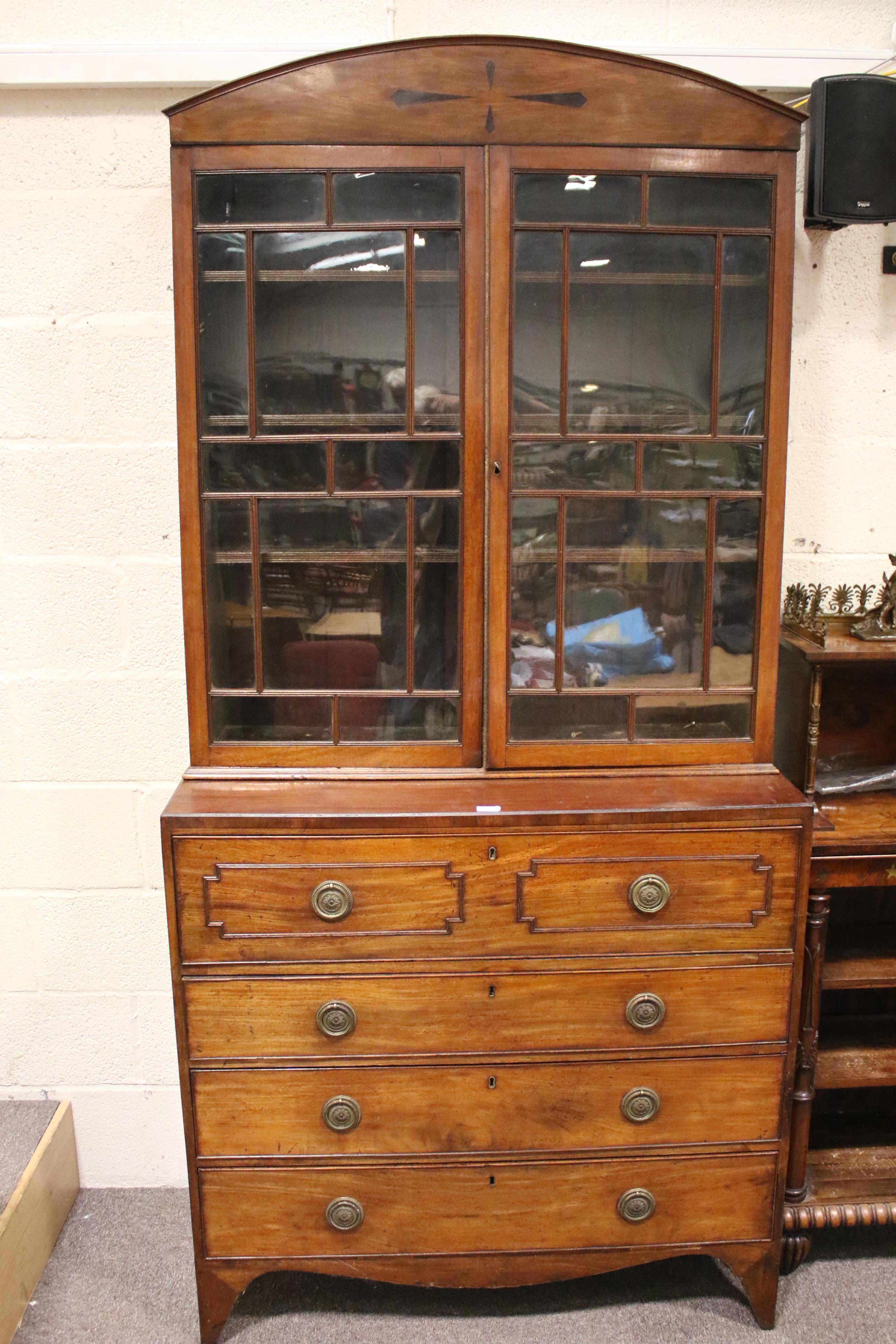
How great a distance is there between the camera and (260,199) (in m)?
1.68

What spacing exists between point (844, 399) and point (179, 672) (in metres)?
1.58

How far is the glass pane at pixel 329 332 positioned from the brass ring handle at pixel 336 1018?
1.03m

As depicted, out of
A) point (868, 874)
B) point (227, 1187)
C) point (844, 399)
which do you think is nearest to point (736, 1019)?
point (868, 874)

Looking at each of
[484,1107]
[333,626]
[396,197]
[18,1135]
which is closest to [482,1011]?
[484,1107]

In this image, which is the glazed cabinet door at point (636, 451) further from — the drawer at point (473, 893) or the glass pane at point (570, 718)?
the drawer at point (473, 893)

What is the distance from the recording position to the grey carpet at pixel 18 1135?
202 centimetres

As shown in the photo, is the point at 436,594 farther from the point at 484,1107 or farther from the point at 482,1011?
the point at 484,1107

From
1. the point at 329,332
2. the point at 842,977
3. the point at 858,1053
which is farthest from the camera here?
the point at 858,1053

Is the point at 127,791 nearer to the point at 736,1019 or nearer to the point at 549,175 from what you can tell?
the point at 736,1019

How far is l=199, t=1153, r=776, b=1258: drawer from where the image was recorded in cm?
183

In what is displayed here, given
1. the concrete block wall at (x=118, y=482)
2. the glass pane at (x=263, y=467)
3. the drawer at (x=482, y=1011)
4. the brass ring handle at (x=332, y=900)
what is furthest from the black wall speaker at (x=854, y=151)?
the brass ring handle at (x=332, y=900)

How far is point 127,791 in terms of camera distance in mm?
2232

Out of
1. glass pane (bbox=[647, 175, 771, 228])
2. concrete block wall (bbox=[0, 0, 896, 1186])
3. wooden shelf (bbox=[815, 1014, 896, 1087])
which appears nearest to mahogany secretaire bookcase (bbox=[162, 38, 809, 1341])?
glass pane (bbox=[647, 175, 771, 228])

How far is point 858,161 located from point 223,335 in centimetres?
Result: 126
